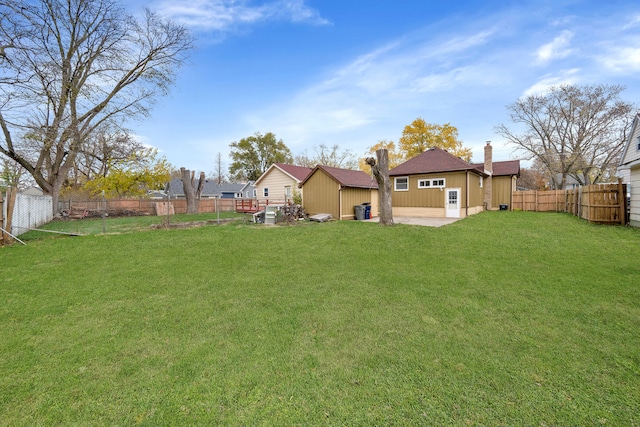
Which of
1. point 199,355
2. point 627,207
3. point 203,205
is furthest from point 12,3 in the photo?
point 627,207

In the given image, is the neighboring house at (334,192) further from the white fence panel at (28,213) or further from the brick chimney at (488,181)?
the white fence panel at (28,213)

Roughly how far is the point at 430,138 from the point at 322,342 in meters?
34.1

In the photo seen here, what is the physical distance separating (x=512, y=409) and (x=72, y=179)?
42.1 meters

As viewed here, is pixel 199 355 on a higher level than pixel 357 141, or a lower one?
lower

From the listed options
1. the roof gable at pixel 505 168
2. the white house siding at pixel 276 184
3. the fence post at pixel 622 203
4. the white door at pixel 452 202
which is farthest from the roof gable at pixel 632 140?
the white house siding at pixel 276 184

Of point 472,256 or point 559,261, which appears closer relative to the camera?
point 559,261

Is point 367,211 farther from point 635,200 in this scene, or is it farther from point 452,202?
point 635,200

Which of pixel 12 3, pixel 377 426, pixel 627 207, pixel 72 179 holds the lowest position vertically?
pixel 377 426

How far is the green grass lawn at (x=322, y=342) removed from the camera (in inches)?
79.3

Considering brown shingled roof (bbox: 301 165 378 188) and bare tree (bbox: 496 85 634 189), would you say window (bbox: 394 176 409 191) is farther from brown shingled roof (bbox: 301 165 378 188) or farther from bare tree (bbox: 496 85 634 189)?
bare tree (bbox: 496 85 634 189)

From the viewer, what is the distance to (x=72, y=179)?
3147 cm

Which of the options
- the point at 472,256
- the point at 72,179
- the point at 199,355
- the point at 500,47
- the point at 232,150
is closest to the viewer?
the point at 199,355

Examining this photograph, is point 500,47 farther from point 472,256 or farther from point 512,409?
point 512,409

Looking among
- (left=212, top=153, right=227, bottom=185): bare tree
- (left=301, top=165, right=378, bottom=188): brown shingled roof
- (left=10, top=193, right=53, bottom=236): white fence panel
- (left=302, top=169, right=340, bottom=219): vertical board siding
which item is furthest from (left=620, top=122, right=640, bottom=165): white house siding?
(left=212, top=153, right=227, bottom=185): bare tree
